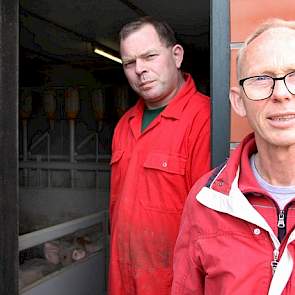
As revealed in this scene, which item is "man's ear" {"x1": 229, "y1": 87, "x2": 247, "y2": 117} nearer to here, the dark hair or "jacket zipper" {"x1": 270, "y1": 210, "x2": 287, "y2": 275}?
"jacket zipper" {"x1": 270, "y1": 210, "x2": 287, "y2": 275}

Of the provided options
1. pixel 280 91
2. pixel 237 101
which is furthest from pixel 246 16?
pixel 280 91

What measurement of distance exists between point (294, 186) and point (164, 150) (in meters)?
0.76

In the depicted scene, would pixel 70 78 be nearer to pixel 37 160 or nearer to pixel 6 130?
pixel 37 160

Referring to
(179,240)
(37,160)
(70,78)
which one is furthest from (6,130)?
(70,78)

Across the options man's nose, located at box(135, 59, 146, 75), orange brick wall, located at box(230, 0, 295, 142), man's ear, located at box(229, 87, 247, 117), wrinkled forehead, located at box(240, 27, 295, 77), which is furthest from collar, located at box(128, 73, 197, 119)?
wrinkled forehead, located at box(240, 27, 295, 77)

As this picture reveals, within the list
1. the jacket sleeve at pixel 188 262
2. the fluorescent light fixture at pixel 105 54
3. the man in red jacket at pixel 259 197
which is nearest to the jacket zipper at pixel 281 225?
the man in red jacket at pixel 259 197

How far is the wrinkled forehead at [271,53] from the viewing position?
0.97m

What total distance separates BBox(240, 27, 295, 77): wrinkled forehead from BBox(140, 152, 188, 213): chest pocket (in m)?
0.70

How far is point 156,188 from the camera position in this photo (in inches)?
67.6

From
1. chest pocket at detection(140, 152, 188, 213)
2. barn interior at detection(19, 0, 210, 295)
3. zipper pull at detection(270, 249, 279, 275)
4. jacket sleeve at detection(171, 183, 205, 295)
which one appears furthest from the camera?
barn interior at detection(19, 0, 210, 295)

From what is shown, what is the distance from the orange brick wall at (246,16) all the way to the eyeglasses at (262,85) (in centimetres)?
35

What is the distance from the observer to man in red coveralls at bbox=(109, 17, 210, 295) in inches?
66.9

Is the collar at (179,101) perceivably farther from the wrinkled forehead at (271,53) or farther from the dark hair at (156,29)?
the wrinkled forehead at (271,53)

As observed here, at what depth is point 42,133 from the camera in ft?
21.1
